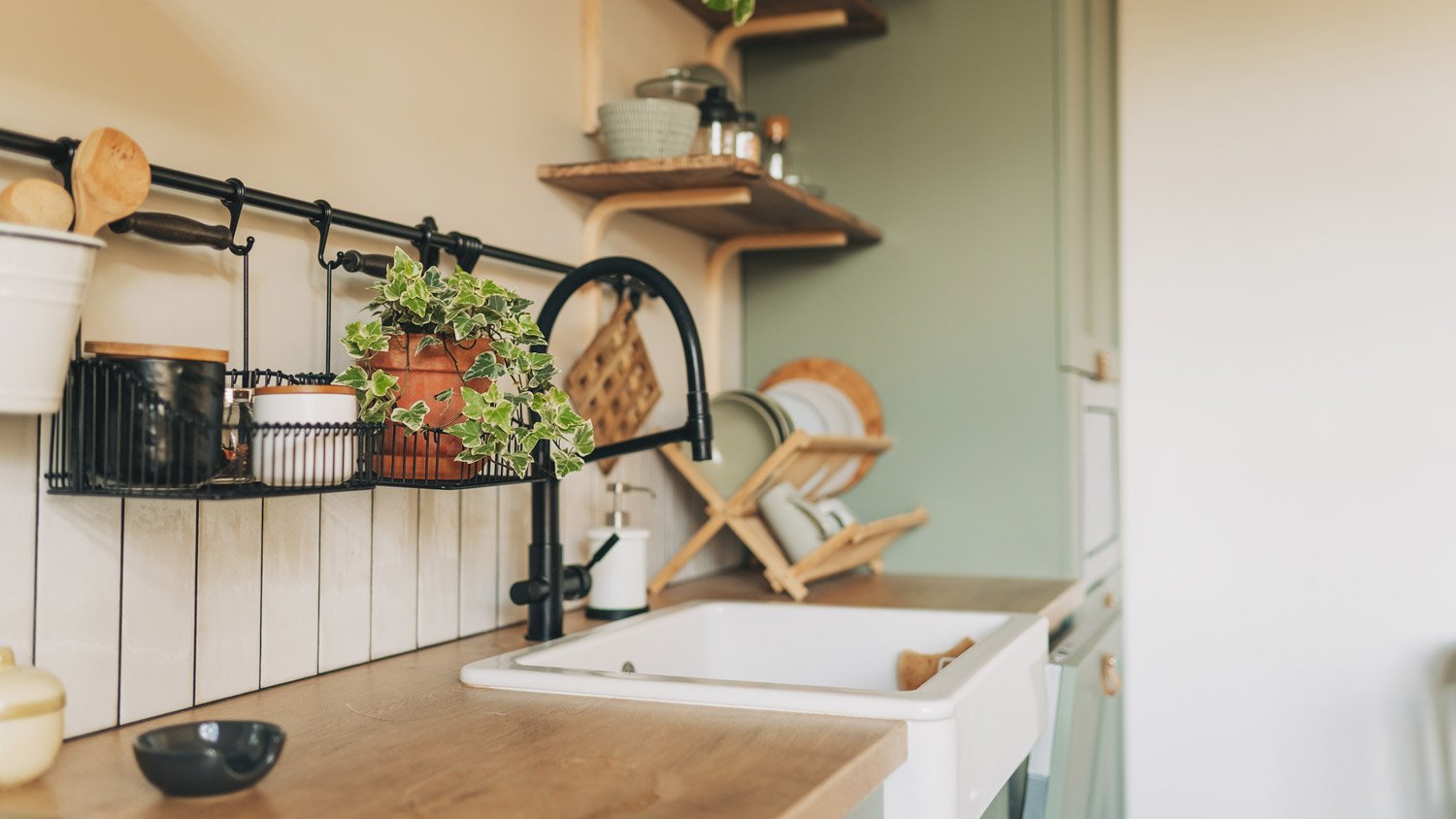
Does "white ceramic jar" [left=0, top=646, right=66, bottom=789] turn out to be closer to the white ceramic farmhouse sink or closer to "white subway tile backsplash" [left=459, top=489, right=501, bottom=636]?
the white ceramic farmhouse sink

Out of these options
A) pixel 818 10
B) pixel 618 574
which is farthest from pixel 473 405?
pixel 818 10

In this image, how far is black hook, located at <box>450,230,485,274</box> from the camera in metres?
1.45

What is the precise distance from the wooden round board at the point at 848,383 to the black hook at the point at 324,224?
3.90ft

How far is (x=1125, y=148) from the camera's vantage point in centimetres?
274

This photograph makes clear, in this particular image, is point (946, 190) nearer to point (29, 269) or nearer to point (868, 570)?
point (868, 570)

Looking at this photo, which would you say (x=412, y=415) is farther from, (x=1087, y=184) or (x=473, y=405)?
(x=1087, y=184)

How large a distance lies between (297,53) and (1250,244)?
6.74ft

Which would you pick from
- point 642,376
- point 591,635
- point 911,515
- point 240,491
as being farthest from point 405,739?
point 911,515

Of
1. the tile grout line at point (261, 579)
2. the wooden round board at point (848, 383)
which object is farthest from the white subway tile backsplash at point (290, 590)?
the wooden round board at point (848, 383)

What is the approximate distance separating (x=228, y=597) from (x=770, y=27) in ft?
4.96

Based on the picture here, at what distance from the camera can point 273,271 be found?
123 cm

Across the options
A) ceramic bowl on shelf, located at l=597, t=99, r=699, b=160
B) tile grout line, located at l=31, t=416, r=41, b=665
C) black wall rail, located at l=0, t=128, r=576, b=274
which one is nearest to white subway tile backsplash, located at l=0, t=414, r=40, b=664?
tile grout line, located at l=31, t=416, r=41, b=665

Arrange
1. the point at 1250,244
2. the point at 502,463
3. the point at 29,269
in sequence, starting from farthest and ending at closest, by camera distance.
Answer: the point at 1250,244, the point at 502,463, the point at 29,269

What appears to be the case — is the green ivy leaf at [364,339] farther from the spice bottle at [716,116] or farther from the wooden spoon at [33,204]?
the spice bottle at [716,116]
